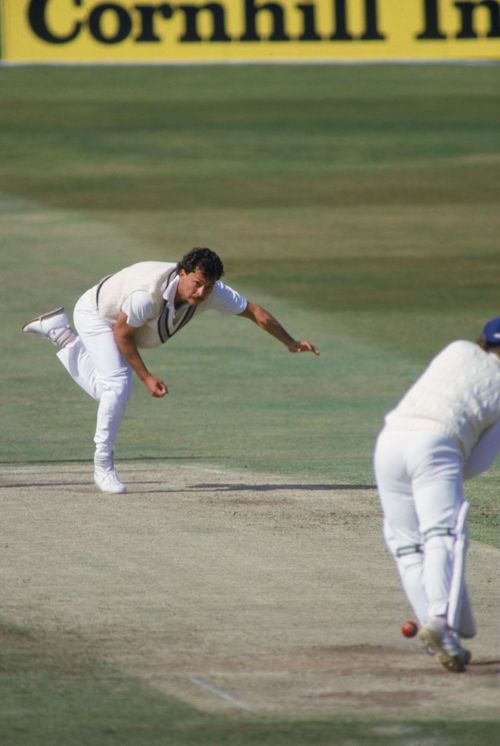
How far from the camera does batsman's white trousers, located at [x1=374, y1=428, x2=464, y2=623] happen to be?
695 cm

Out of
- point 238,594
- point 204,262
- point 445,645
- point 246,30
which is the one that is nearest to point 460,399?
point 445,645

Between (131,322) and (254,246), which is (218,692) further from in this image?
(254,246)

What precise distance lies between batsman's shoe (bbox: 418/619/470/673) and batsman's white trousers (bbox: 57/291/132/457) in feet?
14.4

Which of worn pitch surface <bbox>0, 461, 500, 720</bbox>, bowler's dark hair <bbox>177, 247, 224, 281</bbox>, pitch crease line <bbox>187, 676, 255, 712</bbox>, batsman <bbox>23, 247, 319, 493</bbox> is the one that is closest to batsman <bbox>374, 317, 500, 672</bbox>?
worn pitch surface <bbox>0, 461, 500, 720</bbox>

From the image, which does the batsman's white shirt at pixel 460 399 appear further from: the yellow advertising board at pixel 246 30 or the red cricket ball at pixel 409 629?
the yellow advertising board at pixel 246 30

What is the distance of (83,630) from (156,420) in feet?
24.3

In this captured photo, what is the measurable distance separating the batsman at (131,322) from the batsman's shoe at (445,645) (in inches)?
154

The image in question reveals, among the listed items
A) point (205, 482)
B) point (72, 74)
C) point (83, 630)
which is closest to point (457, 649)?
point (83, 630)

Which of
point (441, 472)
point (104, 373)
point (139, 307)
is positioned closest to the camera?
point (441, 472)

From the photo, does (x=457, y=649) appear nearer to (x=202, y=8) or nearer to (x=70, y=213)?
(x=70, y=213)

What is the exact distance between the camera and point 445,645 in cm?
693

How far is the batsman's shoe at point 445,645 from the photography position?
6855mm

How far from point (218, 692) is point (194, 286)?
13.4 feet

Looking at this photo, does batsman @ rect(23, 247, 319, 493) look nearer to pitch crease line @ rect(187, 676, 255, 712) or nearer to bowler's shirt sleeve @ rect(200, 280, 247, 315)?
bowler's shirt sleeve @ rect(200, 280, 247, 315)
